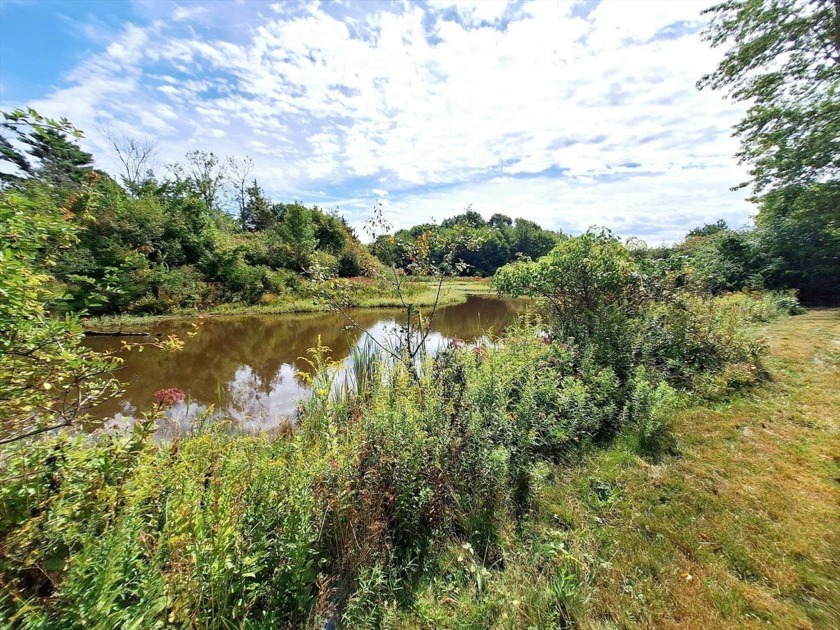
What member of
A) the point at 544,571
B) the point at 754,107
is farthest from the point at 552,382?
the point at 754,107

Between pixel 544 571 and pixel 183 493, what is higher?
pixel 183 493

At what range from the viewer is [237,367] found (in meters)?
8.64

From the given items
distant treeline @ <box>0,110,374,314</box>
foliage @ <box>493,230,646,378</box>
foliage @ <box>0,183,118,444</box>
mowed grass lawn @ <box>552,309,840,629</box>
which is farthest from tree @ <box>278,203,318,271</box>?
mowed grass lawn @ <box>552,309,840,629</box>

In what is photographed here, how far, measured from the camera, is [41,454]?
5.65ft

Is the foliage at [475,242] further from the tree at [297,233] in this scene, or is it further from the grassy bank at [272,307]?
the tree at [297,233]

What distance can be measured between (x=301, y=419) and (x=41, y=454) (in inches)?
108

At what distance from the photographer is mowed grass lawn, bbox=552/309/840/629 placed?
1827mm

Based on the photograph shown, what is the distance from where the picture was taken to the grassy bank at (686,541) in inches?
72.0

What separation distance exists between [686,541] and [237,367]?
9.15 m

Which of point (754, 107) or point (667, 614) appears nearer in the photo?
point (667, 614)

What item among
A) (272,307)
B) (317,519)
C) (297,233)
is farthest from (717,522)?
(297,233)

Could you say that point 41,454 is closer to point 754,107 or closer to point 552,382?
point 552,382

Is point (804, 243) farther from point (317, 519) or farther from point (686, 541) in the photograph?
point (317, 519)

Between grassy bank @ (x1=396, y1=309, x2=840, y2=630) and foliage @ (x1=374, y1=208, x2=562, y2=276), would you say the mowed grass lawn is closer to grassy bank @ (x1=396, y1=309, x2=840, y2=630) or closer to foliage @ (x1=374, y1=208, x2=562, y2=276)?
grassy bank @ (x1=396, y1=309, x2=840, y2=630)
